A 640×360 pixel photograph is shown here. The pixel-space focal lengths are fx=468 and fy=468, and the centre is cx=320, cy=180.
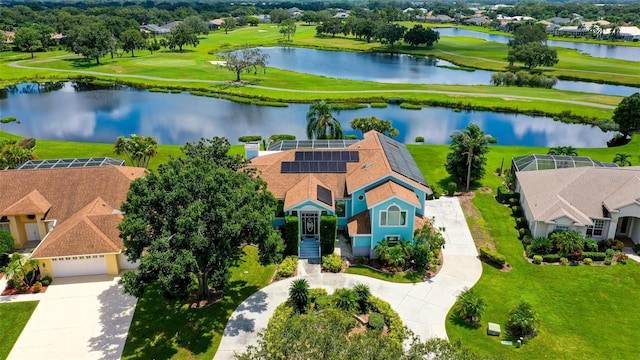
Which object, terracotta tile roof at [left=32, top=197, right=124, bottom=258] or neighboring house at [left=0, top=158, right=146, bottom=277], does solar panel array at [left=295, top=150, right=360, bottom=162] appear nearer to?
neighboring house at [left=0, top=158, right=146, bottom=277]

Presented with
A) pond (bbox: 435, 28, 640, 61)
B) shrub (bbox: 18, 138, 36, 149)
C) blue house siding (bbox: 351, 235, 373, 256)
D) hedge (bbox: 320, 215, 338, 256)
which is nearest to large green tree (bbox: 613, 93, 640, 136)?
blue house siding (bbox: 351, 235, 373, 256)

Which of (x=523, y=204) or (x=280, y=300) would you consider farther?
(x=523, y=204)

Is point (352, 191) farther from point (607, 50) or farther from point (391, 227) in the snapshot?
point (607, 50)

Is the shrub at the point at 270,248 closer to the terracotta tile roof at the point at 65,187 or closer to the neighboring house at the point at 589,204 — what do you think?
the terracotta tile roof at the point at 65,187

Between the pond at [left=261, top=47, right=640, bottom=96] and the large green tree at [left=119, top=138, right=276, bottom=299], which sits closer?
the large green tree at [left=119, top=138, right=276, bottom=299]

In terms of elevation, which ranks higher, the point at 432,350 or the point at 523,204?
the point at 432,350

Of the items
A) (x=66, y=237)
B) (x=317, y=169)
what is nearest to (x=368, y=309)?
(x=317, y=169)

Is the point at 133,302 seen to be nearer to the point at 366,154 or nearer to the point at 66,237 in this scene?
the point at 66,237

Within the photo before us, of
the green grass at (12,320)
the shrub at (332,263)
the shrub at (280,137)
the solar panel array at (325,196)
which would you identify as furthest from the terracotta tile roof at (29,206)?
the shrub at (280,137)
